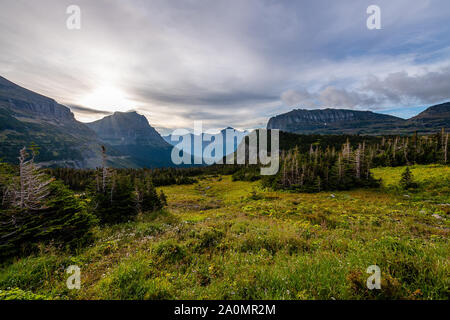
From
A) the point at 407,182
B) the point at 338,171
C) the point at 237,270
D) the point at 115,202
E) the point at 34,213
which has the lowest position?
the point at 407,182

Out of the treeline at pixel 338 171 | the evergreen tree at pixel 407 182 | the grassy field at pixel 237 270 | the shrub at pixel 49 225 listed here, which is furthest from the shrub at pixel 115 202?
the evergreen tree at pixel 407 182

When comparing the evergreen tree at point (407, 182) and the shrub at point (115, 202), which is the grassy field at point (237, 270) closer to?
the shrub at point (115, 202)

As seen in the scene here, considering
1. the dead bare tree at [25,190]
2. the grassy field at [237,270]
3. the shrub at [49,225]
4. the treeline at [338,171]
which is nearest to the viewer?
the grassy field at [237,270]

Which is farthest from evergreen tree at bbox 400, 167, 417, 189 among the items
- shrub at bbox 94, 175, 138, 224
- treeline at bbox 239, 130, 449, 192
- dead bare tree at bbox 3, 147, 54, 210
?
dead bare tree at bbox 3, 147, 54, 210

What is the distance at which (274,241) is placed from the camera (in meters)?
7.48

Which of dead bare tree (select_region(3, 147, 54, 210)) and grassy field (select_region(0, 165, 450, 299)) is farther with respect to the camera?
dead bare tree (select_region(3, 147, 54, 210))

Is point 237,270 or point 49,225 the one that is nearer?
point 237,270

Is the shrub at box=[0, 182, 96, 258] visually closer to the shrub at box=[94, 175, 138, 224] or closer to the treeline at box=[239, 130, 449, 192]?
the shrub at box=[94, 175, 138, 224]

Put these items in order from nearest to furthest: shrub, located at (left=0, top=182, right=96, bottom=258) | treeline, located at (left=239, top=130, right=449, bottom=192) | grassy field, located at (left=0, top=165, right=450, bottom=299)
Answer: grassy field, located at (left=0, top=165, right=450, bottom=299), shrub, located at (left=0, top=182, right=96, bottom=258), treeline, located at (left=239, top=130, right=449, bottom=192)

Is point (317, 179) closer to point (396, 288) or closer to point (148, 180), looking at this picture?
point (148, 180)

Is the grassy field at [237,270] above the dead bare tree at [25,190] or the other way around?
the other way around

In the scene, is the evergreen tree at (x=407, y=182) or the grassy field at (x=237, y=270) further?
the evergreen tree at (x=407, y=182)

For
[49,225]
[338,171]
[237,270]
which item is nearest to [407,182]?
[338,171]

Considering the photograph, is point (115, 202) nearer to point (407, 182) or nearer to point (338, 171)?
point (338, 171)
